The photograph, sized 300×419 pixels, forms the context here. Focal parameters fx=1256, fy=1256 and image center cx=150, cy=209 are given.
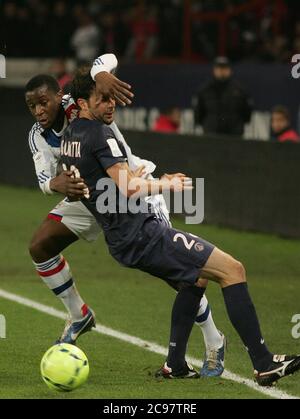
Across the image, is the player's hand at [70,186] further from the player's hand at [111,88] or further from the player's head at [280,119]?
the player's head at [280,119]

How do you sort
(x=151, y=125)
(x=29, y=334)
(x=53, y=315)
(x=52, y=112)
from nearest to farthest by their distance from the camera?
(x=52, y=112)
(x=29, y=334)
(x=53, y=315)
(x=151, y=125)

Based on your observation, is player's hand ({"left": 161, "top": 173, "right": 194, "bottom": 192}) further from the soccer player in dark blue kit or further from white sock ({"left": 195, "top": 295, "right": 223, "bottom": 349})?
white sock ({"left": 195, "top": 295, "right": 223, "bottom": 349})

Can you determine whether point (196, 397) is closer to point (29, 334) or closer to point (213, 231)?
point (29, 334)

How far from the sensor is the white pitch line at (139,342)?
764 cm

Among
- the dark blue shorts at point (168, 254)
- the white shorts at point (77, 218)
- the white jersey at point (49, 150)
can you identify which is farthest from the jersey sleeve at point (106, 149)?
the white shorts at point (77, 218)

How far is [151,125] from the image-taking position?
23.0 metres

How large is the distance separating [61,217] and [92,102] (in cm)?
160

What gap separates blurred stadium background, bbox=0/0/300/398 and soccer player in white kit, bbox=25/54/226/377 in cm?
28

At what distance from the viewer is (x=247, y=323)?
7660 mm

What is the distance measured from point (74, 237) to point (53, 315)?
169 cm

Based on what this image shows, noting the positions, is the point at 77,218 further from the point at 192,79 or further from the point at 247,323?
the point at 192,79

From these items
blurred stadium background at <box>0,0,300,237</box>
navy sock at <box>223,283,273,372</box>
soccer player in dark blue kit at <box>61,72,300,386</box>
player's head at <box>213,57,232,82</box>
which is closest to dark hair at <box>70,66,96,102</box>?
soccer player in dark blue kit at <box>61,72,300,386</box>

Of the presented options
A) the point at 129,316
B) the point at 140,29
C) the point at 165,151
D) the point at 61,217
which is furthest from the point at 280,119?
the point at 61,217
